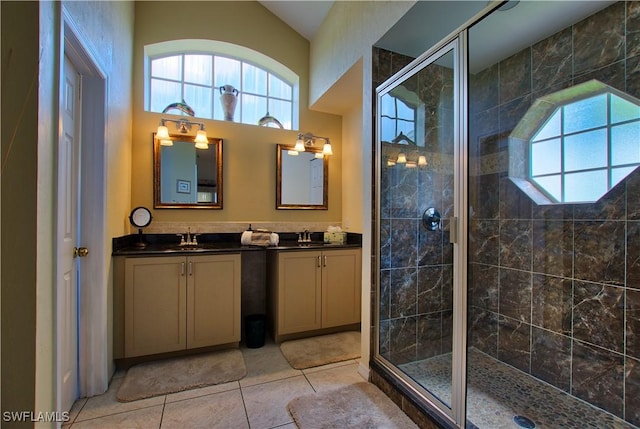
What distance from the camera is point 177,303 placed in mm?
2309

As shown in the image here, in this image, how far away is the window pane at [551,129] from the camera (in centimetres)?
207

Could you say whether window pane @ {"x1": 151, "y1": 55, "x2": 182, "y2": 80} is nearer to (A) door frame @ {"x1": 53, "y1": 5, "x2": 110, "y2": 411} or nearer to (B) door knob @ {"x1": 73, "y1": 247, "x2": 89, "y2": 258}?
(A) door frame @ {"x1": 53, "y1": 5, "x2": 110, "y2": 411}

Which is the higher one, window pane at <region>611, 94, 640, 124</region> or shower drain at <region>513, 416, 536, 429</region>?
window pane at <region>611, 94, 640, 124</region>

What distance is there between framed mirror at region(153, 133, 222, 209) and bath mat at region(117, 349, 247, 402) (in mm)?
1422


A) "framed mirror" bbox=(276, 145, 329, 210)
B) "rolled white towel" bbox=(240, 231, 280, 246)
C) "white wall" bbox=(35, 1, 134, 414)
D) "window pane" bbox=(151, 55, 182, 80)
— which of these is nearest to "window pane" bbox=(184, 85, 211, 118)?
"window pane" bbox=(151, 55, 182, 80)

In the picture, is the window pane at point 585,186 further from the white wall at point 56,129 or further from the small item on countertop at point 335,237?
the white wall at point 56,129

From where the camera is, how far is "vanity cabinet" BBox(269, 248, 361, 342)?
2.63 meters

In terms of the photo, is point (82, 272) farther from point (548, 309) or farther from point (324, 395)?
point (548, 309)

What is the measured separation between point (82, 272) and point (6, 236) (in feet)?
3.13

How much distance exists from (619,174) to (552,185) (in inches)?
15.0

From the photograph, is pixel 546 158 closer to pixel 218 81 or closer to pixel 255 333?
pixel 255 333

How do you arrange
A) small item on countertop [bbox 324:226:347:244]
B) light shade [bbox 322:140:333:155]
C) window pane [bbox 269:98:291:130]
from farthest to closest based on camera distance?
window pane [bbox 269:98:291:130]
light shade [bbox 322:140:333:155]
small item on countertop [bbox 324:226:347:244]

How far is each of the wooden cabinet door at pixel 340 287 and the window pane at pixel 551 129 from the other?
1802 millimetres

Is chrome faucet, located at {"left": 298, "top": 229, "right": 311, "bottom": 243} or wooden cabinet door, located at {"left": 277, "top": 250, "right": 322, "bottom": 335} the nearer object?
wooden cabinet door, located at {"left": 277, "top": 250, "right": 322, "bottom": 335}
